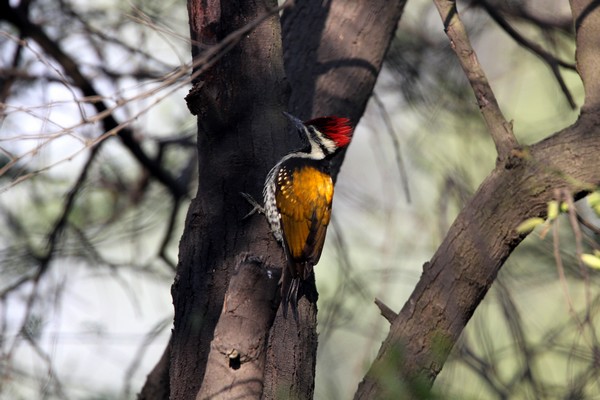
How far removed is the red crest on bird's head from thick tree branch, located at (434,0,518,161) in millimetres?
837

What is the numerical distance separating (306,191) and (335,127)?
0.35m

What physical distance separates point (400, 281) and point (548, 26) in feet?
6.54

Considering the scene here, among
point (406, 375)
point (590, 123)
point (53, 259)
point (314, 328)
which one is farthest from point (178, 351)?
point (53, 259)

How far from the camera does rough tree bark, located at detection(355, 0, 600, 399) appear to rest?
306 centimetres

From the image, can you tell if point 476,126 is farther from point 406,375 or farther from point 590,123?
point 406,375

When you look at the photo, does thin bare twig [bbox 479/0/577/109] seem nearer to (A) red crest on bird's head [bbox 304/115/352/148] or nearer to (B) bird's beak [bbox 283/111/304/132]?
(A) red crest on bird's head [bbox 304/115/352/148]

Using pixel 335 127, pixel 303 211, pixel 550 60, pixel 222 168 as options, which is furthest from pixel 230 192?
pixel 550 60


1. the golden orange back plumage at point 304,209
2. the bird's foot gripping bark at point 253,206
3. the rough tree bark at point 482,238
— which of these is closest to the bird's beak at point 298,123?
the golden orange back plumage at point 304,209

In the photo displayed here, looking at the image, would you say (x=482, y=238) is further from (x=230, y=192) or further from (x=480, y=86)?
(x=230, y=192)

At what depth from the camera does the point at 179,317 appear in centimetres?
332

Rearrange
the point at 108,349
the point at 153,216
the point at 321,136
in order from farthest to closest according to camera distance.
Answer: the point at 153,216 → the point at 108,349 → the point at 321,136

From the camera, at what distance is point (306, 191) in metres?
4.12

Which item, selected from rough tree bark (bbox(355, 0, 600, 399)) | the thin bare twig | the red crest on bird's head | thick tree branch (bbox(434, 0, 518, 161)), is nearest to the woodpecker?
the red crest on bird's head

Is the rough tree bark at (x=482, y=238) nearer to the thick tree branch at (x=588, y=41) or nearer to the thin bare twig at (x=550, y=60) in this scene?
the thick tree branch at (x=588, y=41)
